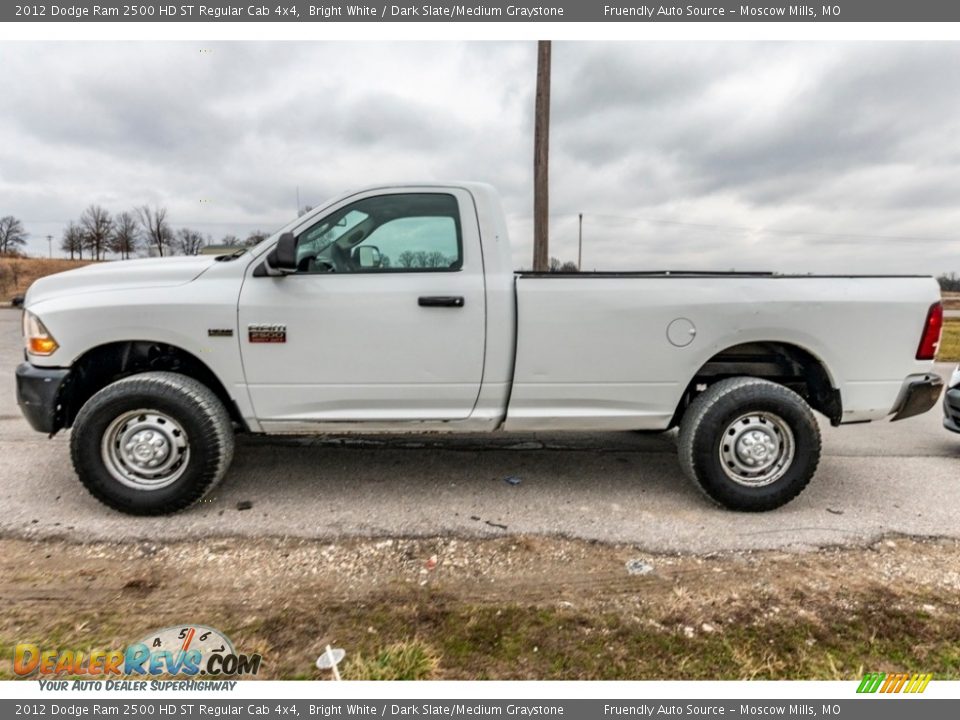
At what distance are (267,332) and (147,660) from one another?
1.76 m

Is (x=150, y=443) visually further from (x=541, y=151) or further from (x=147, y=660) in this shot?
(x=541, y=151)

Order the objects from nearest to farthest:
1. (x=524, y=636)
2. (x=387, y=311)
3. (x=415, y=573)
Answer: (x=524, y=636) → (x=415, y=573) → (x=387, y=311)

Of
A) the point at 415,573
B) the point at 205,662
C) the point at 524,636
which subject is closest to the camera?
the point at 205,662

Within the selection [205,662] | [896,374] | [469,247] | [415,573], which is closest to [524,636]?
[415,573]

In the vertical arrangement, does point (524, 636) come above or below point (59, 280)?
below

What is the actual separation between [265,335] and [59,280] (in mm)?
1351

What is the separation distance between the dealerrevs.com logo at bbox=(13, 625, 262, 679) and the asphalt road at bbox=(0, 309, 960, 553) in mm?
921

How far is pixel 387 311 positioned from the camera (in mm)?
3279

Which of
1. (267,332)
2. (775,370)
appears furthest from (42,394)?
(775,370)

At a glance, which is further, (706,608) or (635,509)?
(635,509)

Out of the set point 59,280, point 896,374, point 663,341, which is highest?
Answer: point 59,280

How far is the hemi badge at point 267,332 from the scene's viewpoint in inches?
129

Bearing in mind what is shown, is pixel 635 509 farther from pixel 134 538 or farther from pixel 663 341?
pixel 134 538

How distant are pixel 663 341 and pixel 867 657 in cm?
181
